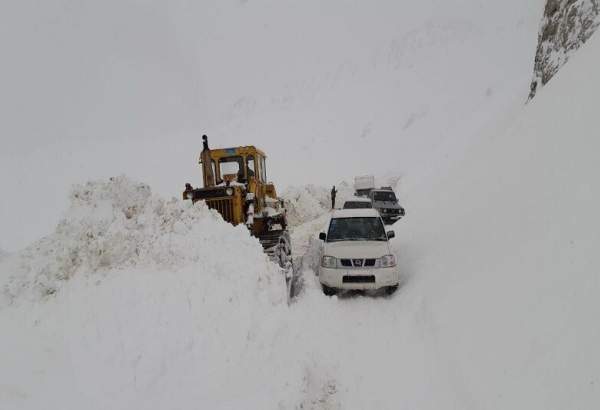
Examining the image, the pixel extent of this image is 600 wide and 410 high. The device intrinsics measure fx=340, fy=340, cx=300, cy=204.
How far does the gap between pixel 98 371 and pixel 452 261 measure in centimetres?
618

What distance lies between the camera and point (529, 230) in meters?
5.41

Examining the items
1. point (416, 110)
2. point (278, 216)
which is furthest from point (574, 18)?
point (416, 110)

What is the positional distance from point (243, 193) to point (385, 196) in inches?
432

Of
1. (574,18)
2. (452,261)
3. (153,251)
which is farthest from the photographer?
(574,18)

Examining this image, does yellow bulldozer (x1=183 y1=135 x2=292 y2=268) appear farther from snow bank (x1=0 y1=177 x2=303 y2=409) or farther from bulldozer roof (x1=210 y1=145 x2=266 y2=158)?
snow bank (x1=0 y1=177 x2=303 y2=409)

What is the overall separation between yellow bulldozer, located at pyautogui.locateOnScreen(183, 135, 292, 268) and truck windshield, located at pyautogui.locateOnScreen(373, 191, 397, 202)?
27.3 feet

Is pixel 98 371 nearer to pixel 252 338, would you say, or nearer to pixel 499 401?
pixel 252 338

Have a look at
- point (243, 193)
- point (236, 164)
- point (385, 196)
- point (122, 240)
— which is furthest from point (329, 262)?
point (385, 196)

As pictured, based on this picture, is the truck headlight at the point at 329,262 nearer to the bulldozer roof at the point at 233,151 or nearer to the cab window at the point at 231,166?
the cab window at the point at 231,166

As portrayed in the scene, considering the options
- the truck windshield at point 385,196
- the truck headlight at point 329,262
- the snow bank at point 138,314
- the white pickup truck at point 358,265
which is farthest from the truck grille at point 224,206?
the truck windshield at point 385,196

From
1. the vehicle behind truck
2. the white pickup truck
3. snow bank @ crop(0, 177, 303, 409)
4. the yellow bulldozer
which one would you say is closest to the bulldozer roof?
the yellow bulldozer

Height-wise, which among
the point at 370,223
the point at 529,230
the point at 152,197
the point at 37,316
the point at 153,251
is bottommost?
the point at 37,316

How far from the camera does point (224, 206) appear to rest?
906 cm

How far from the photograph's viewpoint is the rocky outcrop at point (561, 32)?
35.4 feet
